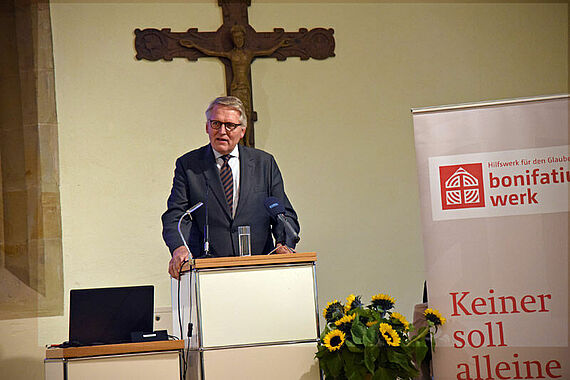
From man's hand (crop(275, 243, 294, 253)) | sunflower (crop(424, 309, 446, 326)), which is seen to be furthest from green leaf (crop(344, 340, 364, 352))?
man's hand (crop(275, 243, 294, 253))

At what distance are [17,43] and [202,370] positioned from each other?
338cm

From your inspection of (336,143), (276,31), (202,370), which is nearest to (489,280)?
(202,370)

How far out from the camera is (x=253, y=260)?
11.0 feet

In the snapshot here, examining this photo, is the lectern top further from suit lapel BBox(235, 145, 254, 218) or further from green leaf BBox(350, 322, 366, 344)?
suit lapel BBox(235, 145, 254, 218)

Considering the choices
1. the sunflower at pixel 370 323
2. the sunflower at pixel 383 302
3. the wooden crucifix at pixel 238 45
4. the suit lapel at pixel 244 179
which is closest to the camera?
the sunflower at pixel 370 323

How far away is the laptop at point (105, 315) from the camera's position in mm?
3371

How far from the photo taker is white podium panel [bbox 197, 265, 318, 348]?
10.8ft

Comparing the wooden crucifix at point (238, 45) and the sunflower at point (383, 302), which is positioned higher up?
the wooden crucifix at point (238, 45)

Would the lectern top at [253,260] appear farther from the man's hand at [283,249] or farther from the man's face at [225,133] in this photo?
the man's face at [225,133]

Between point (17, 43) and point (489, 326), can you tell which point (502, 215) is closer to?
point (489, 326)

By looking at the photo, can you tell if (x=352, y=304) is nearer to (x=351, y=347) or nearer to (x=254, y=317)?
(x=351, y=347)

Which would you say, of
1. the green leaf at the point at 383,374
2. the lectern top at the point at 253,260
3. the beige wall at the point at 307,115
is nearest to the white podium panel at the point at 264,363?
the green leaf at the point at 383,374

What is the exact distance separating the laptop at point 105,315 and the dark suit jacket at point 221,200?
0.73m

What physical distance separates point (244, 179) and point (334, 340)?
1.17m
